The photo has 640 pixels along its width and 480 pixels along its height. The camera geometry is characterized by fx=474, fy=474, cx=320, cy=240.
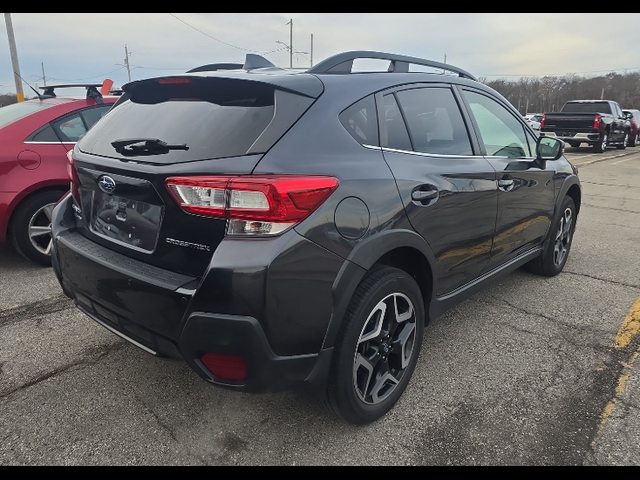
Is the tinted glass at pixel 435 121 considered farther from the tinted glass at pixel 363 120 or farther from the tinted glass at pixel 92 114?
the tinted glass at pixel 92 114

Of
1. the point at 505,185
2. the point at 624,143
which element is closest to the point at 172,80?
the point at 505,185

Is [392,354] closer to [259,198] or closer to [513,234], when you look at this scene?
[259,198]

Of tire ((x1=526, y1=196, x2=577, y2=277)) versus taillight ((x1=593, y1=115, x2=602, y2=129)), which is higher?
taillight ((x1=593, y1=115, x2=602, y2=129))

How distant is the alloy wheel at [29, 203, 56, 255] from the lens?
14.4 ft

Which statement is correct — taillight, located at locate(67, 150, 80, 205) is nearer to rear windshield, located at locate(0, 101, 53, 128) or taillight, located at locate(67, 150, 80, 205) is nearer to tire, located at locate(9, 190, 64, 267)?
tire, located at locate(9, 190, 64, 267)

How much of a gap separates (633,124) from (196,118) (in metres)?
26.3

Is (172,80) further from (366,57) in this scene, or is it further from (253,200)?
(366,57)

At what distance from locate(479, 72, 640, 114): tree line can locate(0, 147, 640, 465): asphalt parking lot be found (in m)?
61.3

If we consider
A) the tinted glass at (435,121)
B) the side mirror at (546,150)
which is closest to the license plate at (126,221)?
the tinted glass at (435,121)

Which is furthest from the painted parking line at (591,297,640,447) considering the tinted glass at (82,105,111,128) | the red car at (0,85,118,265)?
the tinted glass at (82,105,111,128)

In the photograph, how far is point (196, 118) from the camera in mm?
2170

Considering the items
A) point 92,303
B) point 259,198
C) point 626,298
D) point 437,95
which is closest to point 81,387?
point 92,303

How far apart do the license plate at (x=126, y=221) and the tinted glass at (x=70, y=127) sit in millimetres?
2553

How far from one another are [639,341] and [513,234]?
43.0 inches
